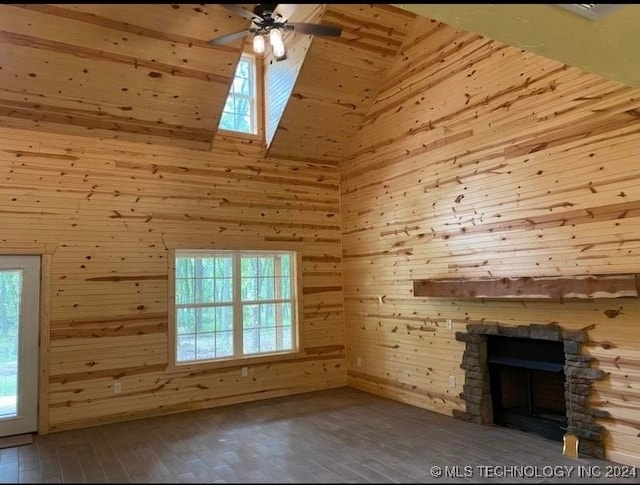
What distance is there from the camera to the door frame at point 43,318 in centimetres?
532

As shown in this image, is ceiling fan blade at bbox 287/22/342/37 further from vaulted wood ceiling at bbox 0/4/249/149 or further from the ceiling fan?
vaulted wood ceiling at bbox 0/4/249/149

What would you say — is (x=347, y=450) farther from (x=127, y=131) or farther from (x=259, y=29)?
(x=127, y=131)

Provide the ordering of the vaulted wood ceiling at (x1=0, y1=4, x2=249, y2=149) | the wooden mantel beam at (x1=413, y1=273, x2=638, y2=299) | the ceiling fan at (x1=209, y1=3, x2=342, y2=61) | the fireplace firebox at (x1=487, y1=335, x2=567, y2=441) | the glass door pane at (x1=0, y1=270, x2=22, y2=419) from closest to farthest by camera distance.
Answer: the ceiling fan at (x1=209, y1=3, x2=342, y2=61) < the wooden mantel beam at (x1=413, y1=273, x2=638, y2=299) < the fireplace firebox at (x1=487, y1=335, x2=567, y2=441) < the vaulted wood ceiling at (x1=0, y1=4, x2=249, y2=149) < the glass door pane at (x1=0, y1=270, x2=22, y2=419)

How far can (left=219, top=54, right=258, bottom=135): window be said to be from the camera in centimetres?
700

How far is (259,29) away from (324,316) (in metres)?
4.41

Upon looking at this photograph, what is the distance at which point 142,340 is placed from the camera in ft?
19.5

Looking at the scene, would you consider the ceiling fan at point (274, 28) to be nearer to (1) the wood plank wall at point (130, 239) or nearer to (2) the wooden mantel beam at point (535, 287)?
(1) the wood plank wall at point (130, 239)

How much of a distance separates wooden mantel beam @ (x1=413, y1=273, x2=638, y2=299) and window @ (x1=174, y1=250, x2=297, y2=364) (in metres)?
2.12

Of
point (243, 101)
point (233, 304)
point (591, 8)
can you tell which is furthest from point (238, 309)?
point (591, 8)

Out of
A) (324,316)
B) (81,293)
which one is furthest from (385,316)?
(81,293)

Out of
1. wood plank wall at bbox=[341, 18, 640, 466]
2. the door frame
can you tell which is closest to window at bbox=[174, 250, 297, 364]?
wood plank wall at bbox=[341, 18, 640, 466]

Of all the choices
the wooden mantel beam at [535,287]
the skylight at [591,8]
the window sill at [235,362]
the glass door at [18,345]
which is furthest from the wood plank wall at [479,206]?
the glass door at [18,345]

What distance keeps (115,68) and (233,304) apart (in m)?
3.29

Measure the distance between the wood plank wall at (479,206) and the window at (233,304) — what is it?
1.05m
